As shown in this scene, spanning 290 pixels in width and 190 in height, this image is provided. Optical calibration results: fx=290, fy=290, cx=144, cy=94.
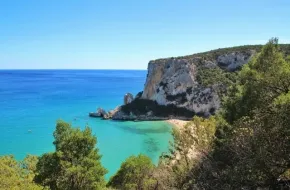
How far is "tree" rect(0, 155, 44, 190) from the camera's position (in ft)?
49.3

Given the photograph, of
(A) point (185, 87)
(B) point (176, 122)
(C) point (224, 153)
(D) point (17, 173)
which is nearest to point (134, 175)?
(D) point (17, 173)

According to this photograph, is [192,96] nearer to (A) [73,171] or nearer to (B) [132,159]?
(B) [132,159]

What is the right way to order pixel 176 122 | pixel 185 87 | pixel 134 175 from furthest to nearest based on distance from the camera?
pixel 185 87 → pixel 176 122 → pixel 134 175

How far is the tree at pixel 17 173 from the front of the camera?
15022mm

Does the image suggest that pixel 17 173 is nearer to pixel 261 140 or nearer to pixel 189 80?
pixel 261 140

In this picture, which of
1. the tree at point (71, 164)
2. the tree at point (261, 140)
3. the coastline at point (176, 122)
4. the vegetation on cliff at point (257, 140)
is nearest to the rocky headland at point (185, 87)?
the coastline at point (176, 122)

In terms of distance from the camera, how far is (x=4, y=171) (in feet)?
54.5

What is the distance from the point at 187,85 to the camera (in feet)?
254

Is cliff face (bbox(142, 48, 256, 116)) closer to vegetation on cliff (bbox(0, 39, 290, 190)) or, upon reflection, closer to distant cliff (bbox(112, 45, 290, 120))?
distant cliff (bbox(112, 45, 290, 120))

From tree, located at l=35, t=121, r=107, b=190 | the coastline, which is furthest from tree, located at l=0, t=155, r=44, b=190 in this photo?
the coastline

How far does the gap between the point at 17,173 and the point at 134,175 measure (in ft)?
28.5

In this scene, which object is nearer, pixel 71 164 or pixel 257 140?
pixel 257 140

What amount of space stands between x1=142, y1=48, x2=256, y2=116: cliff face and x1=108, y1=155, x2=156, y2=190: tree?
50.2 m

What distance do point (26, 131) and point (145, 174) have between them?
145ft
